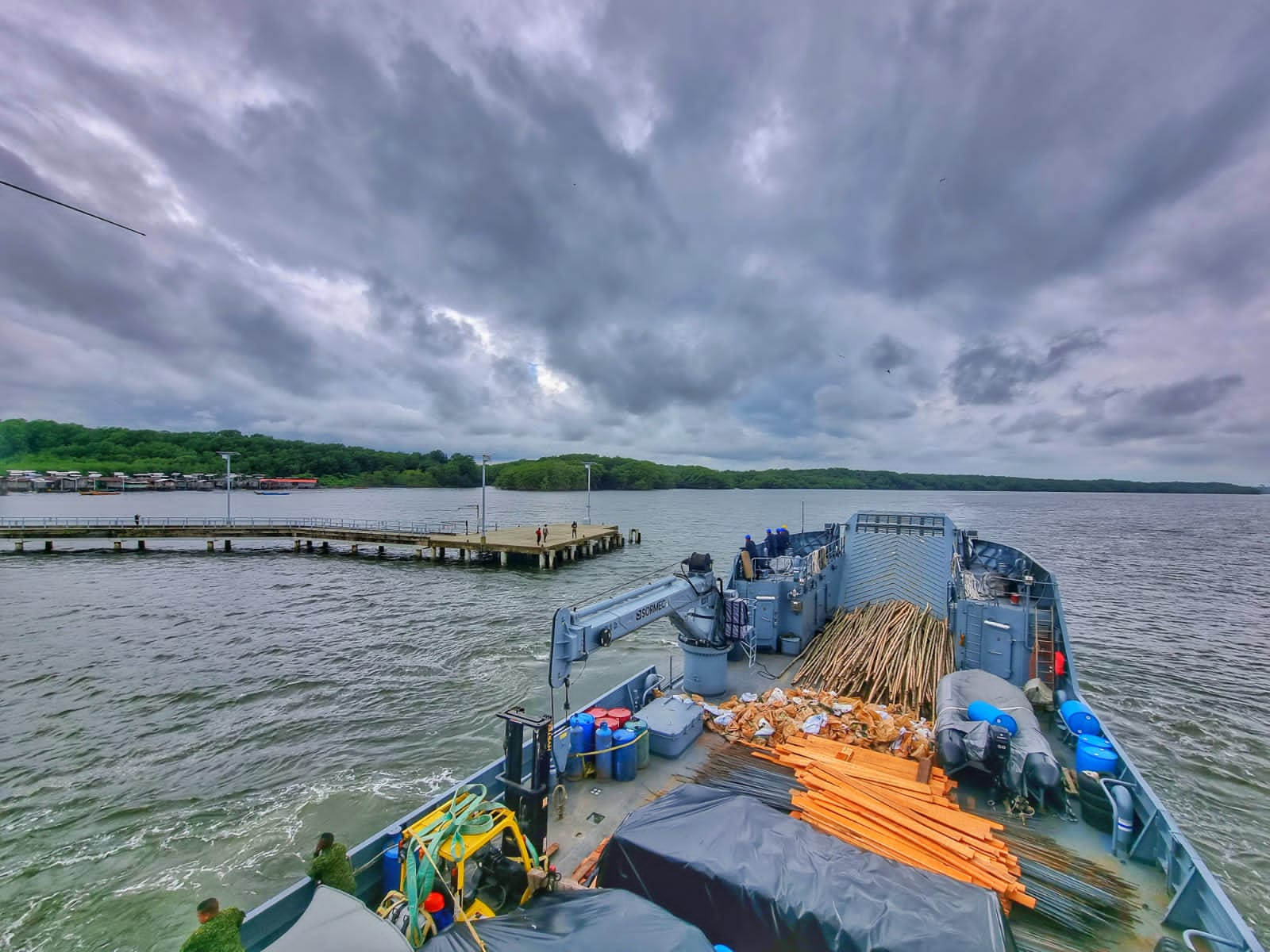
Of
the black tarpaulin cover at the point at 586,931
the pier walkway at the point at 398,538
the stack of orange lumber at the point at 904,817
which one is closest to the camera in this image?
the black tarpaulin cover at the point at 586,931

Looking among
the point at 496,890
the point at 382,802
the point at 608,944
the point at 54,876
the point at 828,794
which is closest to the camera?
the point at 608,944

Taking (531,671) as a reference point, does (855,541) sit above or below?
above

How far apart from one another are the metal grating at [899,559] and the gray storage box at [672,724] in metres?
11.1

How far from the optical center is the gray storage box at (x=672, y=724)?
9.29 metres

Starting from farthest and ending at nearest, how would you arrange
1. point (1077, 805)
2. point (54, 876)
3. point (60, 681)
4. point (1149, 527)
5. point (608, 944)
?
point (1149, 527), point (60, 681), point (54, 876), point (1077, 805), point (608, 944)

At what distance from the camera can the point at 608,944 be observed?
3.84 metres

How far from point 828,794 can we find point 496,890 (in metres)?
4.28

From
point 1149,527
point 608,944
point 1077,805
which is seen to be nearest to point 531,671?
point 1077,805

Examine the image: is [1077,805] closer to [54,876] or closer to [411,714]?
[411,714]

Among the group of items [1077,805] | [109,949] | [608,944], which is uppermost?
[608,944]

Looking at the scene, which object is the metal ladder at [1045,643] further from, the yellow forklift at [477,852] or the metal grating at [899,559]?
the yellow forklift at [477,852]

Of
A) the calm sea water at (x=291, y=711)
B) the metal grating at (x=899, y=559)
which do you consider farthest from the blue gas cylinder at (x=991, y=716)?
the metal grating at (x=899, y=559)

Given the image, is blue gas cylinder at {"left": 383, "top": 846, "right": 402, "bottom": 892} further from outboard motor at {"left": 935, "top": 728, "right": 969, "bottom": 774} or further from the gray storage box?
outboard motor at {"left": 935, "top": 728, "right": 969, "bottom": 774}

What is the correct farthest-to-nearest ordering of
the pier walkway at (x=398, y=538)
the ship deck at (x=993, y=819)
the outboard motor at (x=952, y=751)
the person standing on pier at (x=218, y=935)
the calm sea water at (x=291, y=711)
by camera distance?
the pier walkway at (x=398, y=538)
the calm sea water at (x=291, y=711)
the outboard motor at (x=952, y=751)
the ship deck at (x=993, y=819)
the person standing on pier at (x=218, y=935)
